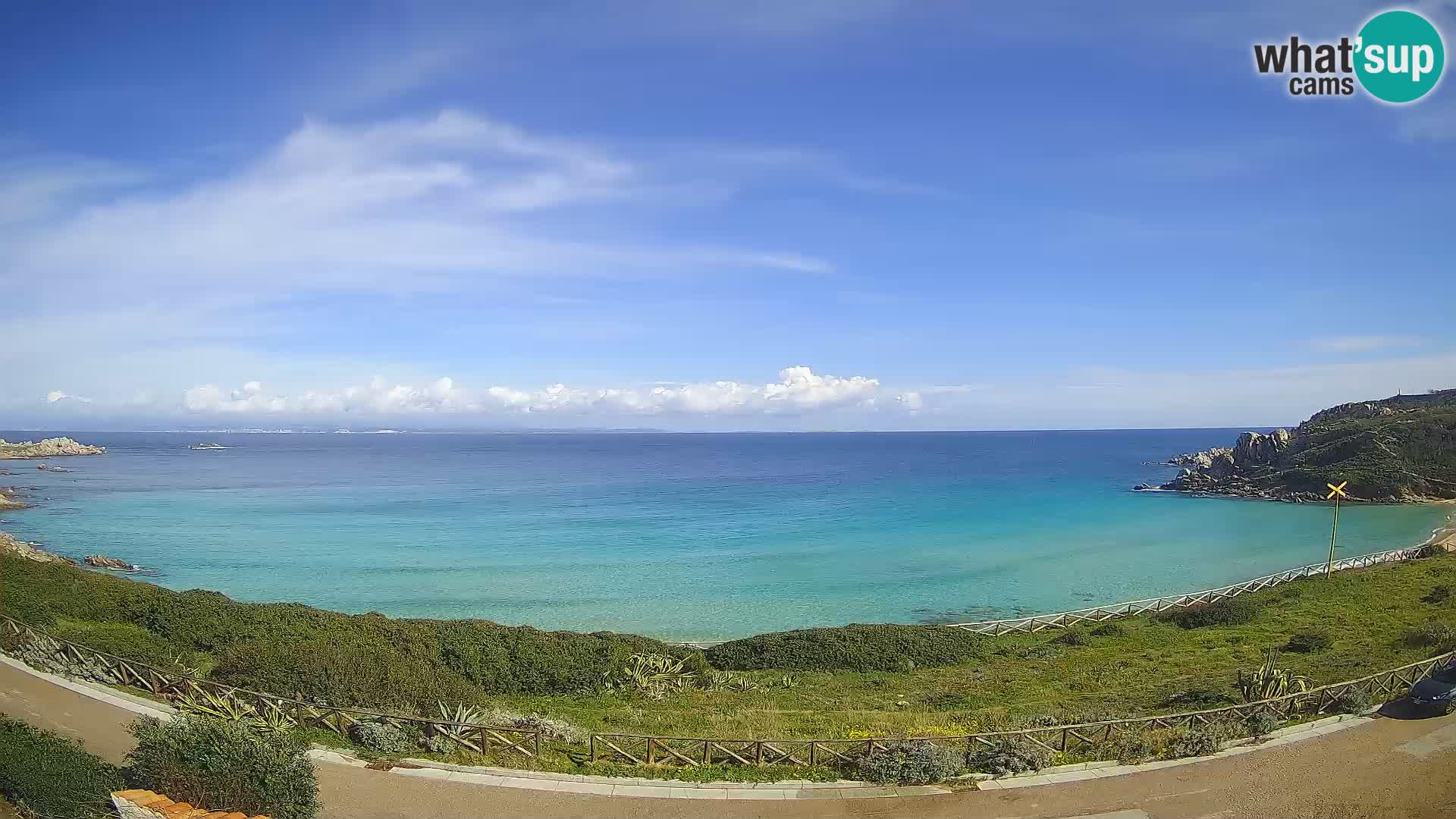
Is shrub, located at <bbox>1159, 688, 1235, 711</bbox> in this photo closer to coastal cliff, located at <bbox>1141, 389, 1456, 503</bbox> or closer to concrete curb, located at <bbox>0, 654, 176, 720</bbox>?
concrete curb, located at <bbox>0, 654, 176, 720</bbox>

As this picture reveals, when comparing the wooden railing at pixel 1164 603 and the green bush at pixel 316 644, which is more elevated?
the green bush at pixel 316 644

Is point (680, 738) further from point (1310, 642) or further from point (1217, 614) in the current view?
point (1217, 614)

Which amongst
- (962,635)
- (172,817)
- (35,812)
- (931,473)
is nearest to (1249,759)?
(962,635)

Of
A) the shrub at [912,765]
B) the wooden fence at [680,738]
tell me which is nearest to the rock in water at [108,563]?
the wooden fence at [680,738]

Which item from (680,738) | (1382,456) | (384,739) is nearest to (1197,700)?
(680,738)

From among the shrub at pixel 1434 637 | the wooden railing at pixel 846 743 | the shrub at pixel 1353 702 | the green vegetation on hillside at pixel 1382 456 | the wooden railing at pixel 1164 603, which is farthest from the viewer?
the green vegetation on hillside at pixel 1382 456

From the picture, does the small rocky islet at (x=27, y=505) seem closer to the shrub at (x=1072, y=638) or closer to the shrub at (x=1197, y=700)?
the shrub at (x=1197, y=700)

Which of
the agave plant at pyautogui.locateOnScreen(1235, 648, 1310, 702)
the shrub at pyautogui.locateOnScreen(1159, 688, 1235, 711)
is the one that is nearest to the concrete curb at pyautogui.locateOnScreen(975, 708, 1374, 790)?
the agave plant at pyautogui.locateOnScreen(1235, 648, 1310, 702)
